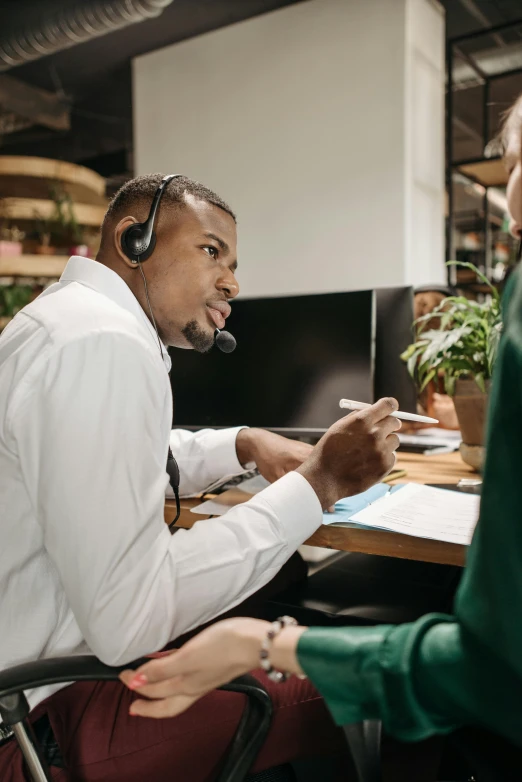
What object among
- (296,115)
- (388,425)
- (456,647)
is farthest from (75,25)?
(456,647)

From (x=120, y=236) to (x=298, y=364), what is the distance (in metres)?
0.63

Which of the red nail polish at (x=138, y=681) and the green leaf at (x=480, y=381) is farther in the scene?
the green leaf at (x=480, y=381)

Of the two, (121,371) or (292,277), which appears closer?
(121,371)

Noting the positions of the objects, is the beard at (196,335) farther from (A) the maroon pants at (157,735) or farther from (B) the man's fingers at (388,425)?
(A) the maroon pants at (157,735)

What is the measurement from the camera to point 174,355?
1.69 m

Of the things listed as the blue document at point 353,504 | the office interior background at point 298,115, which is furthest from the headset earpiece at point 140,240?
the office interior background at point 298,115

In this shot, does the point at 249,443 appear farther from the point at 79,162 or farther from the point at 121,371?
the point at 79,162

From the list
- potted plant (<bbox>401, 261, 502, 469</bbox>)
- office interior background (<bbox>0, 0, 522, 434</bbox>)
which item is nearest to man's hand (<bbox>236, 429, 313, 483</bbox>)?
potted plant (<bbox>401, 261, 502, 469</bbox>)

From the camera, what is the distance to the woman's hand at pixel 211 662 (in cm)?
58

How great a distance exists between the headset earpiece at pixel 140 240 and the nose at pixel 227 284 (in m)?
0.13

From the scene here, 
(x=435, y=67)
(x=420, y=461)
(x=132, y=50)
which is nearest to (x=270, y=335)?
(x=420, y=461)

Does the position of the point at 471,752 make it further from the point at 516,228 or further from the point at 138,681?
the point at 516,228

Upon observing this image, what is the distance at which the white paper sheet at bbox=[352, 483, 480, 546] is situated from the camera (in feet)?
3.01

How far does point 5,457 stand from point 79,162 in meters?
6.77
